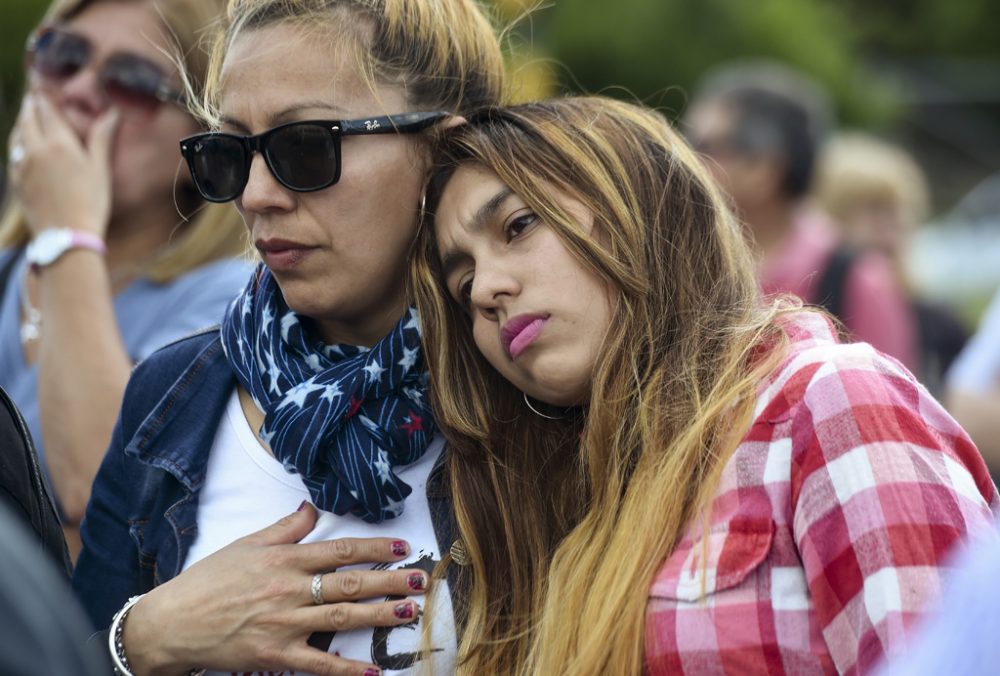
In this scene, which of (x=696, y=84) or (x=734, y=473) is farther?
(x=696, y=84)

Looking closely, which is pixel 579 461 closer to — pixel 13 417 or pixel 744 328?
pixel 744 328

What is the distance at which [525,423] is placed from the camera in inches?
81.4

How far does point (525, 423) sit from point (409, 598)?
35 centimetres

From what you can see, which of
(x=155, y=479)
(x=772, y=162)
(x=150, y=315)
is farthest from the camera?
(x=772, y=162)

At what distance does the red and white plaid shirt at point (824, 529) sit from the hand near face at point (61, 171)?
65.9 inches

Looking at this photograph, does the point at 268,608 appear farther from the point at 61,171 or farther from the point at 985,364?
the point at 985,364

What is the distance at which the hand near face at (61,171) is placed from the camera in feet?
9.06

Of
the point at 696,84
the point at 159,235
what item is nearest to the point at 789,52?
the point at 696,84

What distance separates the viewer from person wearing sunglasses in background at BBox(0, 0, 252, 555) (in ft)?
8.71

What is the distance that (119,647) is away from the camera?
77.9 inches

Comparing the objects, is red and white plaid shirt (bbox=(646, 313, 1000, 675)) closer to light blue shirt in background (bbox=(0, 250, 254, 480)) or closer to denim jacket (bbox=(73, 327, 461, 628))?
denim jacket (bbox=(73, 327, 461, 628))

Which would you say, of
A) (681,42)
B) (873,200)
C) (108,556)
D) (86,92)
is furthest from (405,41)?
(681,42)

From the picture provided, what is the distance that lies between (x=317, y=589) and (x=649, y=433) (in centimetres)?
57

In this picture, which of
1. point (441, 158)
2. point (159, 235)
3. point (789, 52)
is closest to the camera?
point (441, 158)
